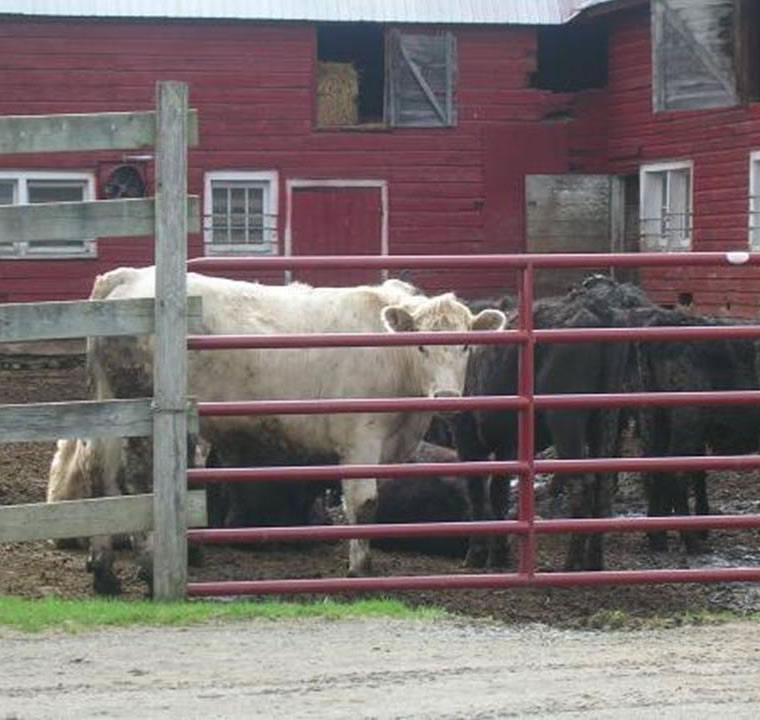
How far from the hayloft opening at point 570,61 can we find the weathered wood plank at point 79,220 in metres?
21.0

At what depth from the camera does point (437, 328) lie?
10586 millimetres

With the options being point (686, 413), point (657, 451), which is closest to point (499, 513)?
point (657, 451)

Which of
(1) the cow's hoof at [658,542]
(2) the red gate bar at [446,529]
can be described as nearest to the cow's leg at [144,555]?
(2) the red gate bar at [446,529]

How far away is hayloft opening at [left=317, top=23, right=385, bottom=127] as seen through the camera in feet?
92.0

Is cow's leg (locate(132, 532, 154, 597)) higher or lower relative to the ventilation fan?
lower

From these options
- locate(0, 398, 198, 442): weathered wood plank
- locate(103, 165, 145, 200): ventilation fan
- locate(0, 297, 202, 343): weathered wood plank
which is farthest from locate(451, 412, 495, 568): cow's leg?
locate(103, 165, 145, 200): ventilation fan

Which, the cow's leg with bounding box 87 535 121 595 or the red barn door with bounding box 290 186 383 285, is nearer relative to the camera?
the cow's leg with bounding box 87 535 121 595

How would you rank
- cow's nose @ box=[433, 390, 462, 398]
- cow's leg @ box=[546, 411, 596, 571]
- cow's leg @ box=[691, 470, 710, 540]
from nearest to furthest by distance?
cow's nose @ box=[433, 390, 462, 398]
cow's leg @ box=[546, 411, 596, 571]
cow's leg @ box=[691, 470, 710, 540]

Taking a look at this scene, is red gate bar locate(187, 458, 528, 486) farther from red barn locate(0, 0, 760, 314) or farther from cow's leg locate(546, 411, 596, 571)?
red barn locate(0, 0, 760, 314)

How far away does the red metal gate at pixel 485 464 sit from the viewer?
8750 millimetres

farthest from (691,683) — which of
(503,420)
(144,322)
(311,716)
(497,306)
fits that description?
(497,306)

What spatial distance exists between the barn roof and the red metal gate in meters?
18.3

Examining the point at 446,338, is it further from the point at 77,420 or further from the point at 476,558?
the point at 476,558

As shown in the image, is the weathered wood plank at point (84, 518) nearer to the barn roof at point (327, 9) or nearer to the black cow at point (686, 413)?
the black cow at point (686, 413)
